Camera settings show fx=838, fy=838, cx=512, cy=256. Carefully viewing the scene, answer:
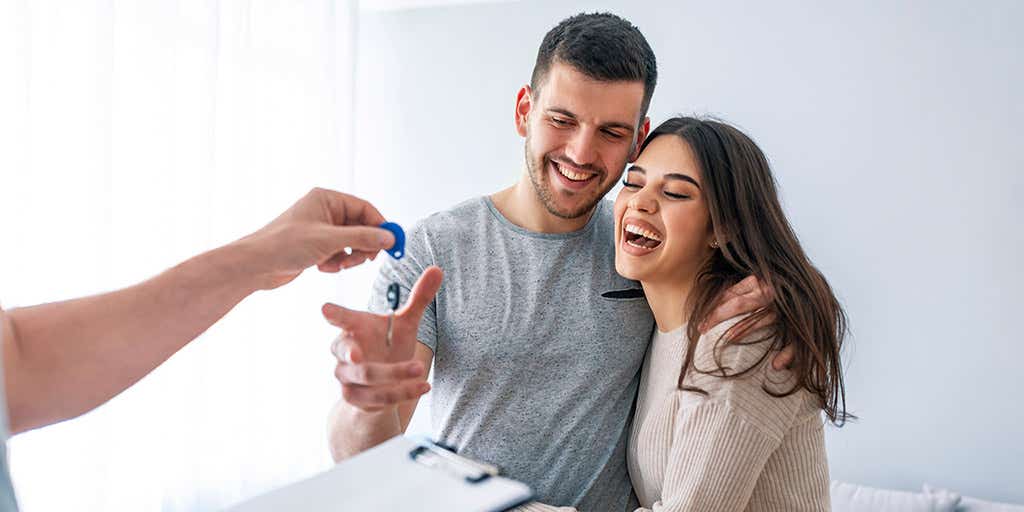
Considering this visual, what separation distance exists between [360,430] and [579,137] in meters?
0.65

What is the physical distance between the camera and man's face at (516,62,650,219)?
154cm

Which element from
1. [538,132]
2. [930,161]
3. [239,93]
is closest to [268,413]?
[239,93]

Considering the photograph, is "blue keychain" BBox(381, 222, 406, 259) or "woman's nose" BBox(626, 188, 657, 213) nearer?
"blue keychain" BBox(381, 222, 406, 259)

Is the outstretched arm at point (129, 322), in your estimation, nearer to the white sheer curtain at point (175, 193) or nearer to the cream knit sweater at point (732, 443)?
the cream knit sweater at point (732, 443)

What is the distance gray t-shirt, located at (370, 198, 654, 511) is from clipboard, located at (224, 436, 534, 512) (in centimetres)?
67

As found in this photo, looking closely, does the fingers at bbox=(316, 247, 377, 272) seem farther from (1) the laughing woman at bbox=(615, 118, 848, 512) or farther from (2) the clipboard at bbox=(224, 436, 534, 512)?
(1) the laughing woman at bbox=(615, 118, 848, 512)

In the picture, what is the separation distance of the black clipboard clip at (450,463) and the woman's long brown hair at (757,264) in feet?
1.90

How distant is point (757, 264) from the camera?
1384mm

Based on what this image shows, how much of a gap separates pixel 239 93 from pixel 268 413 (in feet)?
3.34

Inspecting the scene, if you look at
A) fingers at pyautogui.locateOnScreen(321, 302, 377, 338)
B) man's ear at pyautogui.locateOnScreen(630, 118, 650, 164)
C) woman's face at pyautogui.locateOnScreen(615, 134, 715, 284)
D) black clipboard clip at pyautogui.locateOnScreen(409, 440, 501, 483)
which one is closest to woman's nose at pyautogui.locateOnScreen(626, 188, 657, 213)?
woman's face at pyautogui.locateOnScreen(615, 134, 715, 284)

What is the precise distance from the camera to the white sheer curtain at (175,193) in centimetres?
188

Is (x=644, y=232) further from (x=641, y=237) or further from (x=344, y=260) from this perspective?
(x=344, y=260)

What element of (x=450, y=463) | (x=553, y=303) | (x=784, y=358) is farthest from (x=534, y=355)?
(x=450, y=463)

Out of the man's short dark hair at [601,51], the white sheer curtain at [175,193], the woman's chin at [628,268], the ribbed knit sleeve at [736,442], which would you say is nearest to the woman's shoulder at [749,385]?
the ribbed knit sleeve at [736,442]
